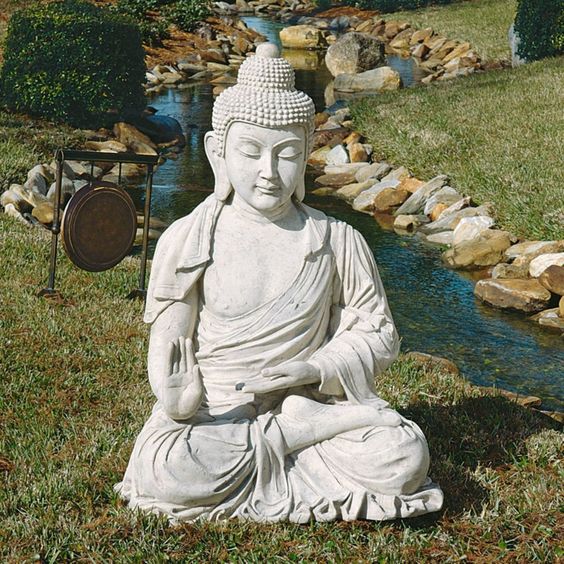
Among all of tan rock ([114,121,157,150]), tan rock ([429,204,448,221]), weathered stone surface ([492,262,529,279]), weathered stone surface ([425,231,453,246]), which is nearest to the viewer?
weathered stone surface ([492,262,529,279])

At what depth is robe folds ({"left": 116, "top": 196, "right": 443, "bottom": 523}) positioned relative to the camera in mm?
4539

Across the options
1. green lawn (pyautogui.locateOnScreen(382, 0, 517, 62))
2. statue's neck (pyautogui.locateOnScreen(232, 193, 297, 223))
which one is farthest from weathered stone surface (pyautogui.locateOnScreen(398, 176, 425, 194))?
green lawn (pyautogui.locateOnScreen(382, 0, 517, 62))

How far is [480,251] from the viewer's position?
401 inches

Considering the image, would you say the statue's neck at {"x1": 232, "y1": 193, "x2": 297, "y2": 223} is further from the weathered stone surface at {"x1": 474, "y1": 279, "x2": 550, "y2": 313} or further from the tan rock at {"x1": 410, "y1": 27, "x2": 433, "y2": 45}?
the tan rock at {"x1": 410, "y1": 27, "x2": 433, "y2": 45}

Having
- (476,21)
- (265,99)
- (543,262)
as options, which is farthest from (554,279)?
(476,21)

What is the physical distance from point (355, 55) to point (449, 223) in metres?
11.3

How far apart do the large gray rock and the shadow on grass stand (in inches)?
640

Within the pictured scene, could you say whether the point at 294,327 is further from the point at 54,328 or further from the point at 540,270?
the point at 540,270

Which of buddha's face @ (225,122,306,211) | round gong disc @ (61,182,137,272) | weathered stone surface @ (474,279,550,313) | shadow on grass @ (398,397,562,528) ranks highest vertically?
buddha's face @ (225,122,306,211)

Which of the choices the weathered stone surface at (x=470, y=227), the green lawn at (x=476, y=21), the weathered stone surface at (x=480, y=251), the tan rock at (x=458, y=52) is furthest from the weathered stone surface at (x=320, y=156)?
the tan rock at (x=458, y=52)

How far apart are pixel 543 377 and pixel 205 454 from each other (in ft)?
12.8

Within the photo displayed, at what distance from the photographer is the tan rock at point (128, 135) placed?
14.5 meters

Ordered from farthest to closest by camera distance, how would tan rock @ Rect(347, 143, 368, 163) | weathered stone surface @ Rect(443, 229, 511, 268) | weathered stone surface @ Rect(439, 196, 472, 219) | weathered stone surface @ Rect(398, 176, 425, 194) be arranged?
tan rock @ Rect(347, 143, 368, 163) < weathered stone surface @ Rect(398, 176, 425, 194) < weathered stone surface @ Rect(439, 196, 472, 219) < weathered stone surface @ Rect(443, 229, 511, 268)

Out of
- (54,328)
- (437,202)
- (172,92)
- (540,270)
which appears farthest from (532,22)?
(54,328)
